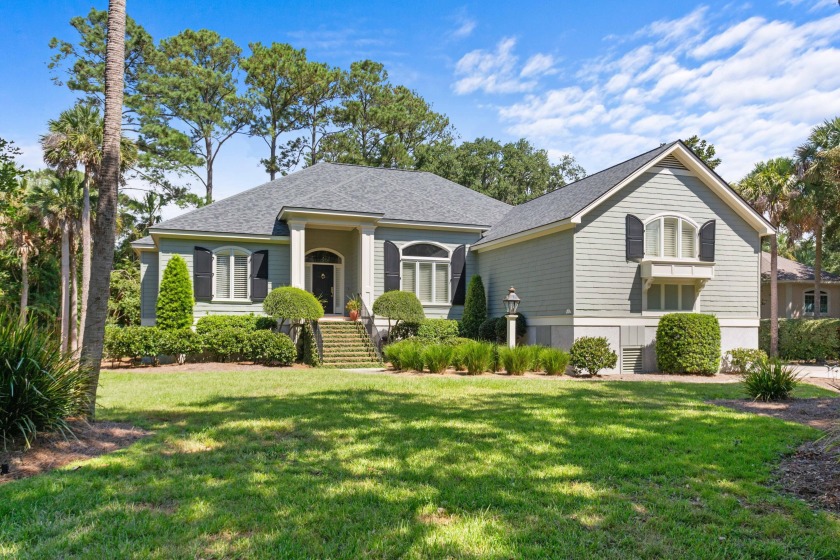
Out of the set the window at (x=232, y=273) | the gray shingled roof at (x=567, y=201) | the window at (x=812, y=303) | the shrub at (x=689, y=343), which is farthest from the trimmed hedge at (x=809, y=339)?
the window at (x=232, y=273)

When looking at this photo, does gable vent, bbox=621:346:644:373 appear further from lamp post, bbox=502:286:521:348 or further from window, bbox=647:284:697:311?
lamp post, bbox=502:286:521:348

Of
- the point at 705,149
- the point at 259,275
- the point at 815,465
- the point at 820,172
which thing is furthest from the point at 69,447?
the point at 705,149

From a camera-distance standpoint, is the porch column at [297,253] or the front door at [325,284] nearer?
the porch column at [297,253]

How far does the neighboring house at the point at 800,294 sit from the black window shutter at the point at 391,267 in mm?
18937

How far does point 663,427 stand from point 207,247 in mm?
15736

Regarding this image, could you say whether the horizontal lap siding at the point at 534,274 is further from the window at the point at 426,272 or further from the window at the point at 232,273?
the window at the point at 232,273

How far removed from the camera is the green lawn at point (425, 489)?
11.9 feet

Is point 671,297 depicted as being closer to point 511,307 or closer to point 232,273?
point 511,307

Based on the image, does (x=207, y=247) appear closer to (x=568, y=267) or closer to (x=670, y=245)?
(x=568, y=267)

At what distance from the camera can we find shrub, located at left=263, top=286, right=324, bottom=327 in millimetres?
16766

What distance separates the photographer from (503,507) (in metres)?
4.29

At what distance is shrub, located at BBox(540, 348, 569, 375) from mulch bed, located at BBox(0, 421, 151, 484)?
10.2 meters

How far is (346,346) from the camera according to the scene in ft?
56.7

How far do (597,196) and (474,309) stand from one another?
599 centimetres
